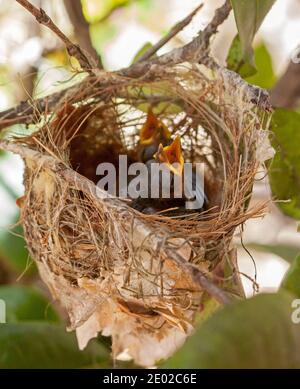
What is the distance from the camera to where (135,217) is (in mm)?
1125

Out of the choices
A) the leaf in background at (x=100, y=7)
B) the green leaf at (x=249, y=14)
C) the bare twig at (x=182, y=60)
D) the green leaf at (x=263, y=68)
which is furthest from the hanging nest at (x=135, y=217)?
the leaf in background at (x=100, y=7)

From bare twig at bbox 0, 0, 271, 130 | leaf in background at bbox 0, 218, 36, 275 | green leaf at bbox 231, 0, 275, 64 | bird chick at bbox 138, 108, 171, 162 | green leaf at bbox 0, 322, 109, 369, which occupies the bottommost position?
green leaf at bbox 0, 322, 109, 369

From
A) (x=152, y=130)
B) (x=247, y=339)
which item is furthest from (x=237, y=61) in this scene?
(x=247, y=339)

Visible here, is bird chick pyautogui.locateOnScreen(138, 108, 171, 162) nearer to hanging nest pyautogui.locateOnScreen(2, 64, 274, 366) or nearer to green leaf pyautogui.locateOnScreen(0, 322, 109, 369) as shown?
hanging nest pyautogui.locateOnScreen(2, 64, 274, 366)

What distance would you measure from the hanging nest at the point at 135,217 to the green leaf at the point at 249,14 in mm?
140

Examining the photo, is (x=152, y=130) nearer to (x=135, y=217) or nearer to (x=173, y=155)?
(x=173, y=155)

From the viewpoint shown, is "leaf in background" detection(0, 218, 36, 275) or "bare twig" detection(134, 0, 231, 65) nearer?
"bare twig" detection(134, 0, 231, 65)

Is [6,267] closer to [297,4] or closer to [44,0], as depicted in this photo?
[44,0]

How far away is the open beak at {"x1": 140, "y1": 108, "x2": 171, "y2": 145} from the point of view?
167 centimetres

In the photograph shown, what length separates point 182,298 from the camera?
125cm

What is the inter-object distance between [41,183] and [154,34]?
1.33 meters

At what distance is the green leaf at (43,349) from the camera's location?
53.5 inches

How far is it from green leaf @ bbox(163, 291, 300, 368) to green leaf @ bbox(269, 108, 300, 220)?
0.79 m

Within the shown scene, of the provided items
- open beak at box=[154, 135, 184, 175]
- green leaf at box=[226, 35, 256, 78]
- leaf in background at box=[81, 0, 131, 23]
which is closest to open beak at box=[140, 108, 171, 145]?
open beak at box=[154, 135, 184, 175]
